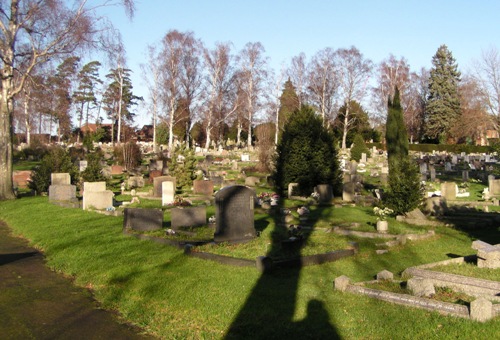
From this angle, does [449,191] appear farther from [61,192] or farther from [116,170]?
[116,170]

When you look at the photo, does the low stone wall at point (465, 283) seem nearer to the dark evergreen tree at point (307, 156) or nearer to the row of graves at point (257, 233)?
the row of graves at point (257, 233)

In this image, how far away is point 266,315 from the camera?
6.94m

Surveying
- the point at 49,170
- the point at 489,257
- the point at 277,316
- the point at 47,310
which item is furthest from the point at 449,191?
the point at 49,170

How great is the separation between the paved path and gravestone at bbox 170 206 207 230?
349 cm

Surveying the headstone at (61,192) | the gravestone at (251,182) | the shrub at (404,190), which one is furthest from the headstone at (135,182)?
the shrub at (404,190)

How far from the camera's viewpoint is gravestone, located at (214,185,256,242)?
11570 millimetres

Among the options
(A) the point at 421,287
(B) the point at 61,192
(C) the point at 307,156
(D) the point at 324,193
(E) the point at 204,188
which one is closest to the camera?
(A) the point at 421,287

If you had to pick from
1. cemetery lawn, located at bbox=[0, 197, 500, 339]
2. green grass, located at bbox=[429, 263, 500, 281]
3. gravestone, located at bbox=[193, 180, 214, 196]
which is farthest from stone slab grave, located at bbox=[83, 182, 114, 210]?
green grass, located at bbox=[429, 263, 500, 281]

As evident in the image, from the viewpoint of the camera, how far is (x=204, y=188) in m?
22.9

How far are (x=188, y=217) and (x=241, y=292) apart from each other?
5.96 meters

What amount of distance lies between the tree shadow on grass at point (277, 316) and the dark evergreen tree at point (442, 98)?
6837 cm

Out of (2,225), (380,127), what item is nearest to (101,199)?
(2,225)

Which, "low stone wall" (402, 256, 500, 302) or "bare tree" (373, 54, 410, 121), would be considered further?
"bare tree" (373, 54, 410, 121)

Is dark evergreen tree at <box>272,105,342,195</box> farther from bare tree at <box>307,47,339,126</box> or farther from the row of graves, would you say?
bare tree at <box>307,47,339,126</box>
